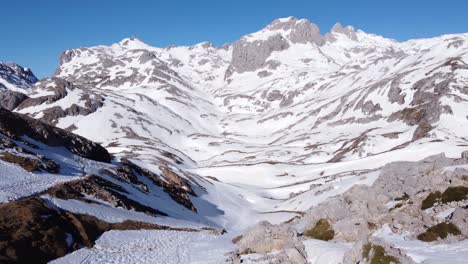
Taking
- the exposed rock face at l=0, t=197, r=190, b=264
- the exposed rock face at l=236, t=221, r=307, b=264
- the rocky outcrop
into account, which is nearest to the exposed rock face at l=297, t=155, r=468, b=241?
the exposed rock face at l=236, t=221, r=307, b=264

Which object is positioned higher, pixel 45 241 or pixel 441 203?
pixel 441 203

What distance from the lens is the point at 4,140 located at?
193 ft

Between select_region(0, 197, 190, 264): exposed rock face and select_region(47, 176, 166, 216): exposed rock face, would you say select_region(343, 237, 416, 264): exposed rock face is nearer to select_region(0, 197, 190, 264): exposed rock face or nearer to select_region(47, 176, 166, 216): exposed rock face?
select_region(0, 197, 190, 264): exposed rock face

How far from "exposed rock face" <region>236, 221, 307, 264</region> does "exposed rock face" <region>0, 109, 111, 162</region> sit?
151 ft

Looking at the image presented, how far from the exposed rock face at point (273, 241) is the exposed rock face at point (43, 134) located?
151 ft

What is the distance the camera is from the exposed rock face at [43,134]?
67.6 meters

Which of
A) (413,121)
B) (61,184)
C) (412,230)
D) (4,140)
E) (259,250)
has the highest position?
(413,121)

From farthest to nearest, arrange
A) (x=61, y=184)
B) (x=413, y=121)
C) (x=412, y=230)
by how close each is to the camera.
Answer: (x=413, y=121) → (x=61, y=184) → (x=412, y=230)

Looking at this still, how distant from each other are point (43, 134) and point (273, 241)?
55040mm

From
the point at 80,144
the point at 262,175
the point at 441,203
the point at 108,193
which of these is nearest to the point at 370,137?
the point at 262,175

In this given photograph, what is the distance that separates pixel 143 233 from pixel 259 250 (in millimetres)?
16143

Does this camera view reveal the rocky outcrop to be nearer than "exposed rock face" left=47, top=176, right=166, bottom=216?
No

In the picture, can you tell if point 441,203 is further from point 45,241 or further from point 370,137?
point 370,137

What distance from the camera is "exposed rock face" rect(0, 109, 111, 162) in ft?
222
